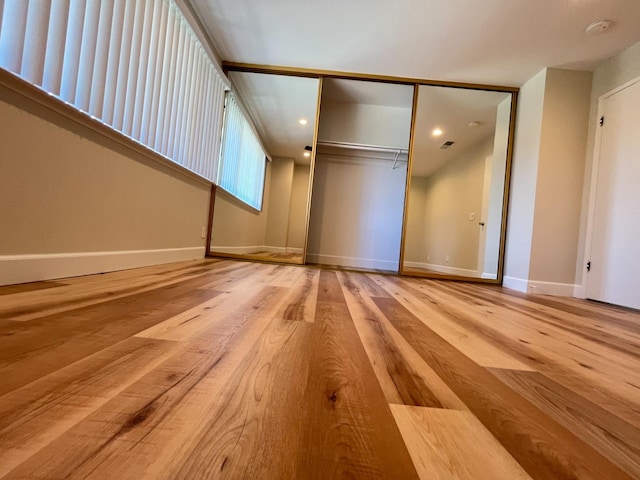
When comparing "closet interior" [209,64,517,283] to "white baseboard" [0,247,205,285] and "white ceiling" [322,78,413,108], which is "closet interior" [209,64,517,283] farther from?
"white baseboard" [0,247,205,285]

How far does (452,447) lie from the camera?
475 millimetres

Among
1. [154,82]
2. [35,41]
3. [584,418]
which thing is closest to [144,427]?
[584,418]

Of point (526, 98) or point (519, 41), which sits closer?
point (519, 41)

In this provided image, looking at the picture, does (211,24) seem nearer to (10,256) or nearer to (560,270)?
(10,256)

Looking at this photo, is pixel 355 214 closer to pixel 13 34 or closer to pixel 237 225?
pixel 237 225

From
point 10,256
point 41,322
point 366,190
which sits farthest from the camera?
point 366,190

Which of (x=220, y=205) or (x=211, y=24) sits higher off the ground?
(x=211, y=24)

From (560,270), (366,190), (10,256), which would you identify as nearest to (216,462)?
(10,256)

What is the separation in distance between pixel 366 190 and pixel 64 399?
4622 mm

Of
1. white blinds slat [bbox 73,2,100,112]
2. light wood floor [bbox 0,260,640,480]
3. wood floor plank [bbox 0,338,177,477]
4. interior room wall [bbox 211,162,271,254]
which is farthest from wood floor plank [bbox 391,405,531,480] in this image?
interior room wall [bbox 211,162,271,254]

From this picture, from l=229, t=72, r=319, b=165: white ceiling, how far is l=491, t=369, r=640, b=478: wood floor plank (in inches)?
138

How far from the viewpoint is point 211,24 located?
2830 millimetres

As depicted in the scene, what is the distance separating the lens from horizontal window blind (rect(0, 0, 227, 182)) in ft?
4.12

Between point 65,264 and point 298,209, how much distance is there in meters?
5.55
